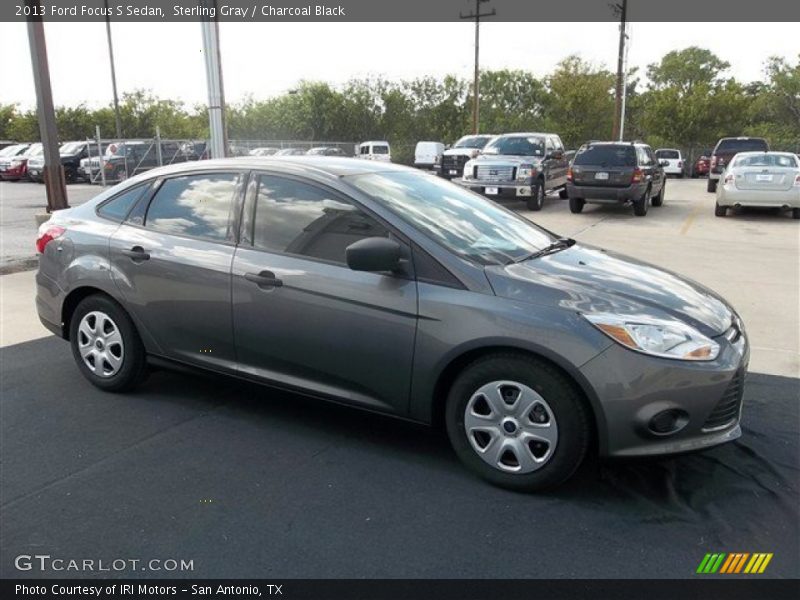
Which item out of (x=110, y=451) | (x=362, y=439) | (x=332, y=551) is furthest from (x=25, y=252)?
(x=332, y=551)

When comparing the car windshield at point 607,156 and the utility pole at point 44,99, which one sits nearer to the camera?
the utility pole at point 44,99

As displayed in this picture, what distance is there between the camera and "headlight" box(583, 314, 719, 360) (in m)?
3.07

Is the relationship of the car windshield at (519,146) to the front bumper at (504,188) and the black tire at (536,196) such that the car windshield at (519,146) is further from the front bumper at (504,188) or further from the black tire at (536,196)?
the front bumper at (504,188)

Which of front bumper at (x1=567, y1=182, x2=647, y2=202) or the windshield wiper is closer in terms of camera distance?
the windshield wiper

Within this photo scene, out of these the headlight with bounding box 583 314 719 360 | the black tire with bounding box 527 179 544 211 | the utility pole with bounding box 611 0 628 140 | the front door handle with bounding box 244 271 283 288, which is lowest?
the black tire with bounding box 527 179 544 211

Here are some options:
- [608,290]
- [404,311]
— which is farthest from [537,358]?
[404,311]

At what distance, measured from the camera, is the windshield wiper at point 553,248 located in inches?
150

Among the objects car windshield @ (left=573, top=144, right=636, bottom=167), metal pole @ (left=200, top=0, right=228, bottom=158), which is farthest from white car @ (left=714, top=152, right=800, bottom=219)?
metal pole @ (left=200, top=0, right=228, bottom=158)

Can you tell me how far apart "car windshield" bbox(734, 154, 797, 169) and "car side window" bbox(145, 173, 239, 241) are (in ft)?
46.8

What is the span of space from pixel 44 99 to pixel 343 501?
958 cm

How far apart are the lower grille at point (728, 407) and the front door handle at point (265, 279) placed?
7.47 feet

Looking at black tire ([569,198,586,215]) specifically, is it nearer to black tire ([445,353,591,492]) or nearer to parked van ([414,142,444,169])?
black tire ([445,353,591,492])

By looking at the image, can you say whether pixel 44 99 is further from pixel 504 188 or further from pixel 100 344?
pixel 504 188

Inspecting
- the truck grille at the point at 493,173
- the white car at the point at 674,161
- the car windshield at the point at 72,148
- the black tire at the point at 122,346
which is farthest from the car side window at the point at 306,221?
the white car at the point at 674,161
